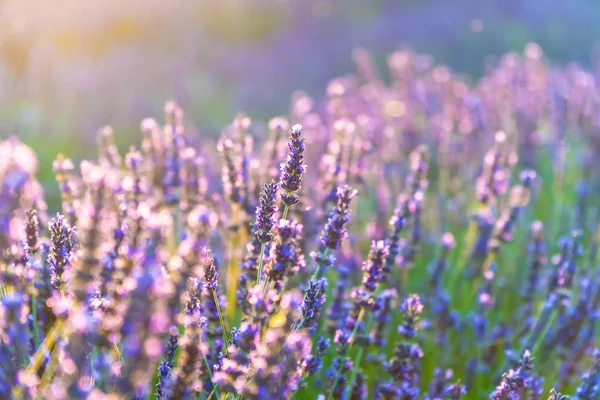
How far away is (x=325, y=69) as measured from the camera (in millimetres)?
9094

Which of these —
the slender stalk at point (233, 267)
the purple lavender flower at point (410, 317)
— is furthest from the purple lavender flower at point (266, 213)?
the slender stalk at point (233, 267)

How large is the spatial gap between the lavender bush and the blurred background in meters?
2.30

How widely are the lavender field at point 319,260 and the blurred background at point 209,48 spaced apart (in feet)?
2.48

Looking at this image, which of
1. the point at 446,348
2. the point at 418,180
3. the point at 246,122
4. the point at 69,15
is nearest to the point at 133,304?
the point at 246,122

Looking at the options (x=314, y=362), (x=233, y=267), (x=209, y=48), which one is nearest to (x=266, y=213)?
(x=314, y=362)

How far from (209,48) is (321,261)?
830 centimetres

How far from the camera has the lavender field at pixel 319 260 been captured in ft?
4.37

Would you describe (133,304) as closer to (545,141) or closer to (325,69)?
(545,141)

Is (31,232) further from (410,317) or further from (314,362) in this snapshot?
(410,317)

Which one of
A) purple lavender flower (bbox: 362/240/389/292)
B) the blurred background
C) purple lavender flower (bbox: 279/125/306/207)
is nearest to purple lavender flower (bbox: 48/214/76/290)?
purple lavender flower (bbox: 279/125/306/207)

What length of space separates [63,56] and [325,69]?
3679 millimetres

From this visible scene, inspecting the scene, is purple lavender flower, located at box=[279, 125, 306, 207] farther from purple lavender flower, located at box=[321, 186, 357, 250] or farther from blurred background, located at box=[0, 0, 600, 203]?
blurred background, located at box=[0, 0, 600, 203]

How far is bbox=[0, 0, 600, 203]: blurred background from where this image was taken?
6.86m

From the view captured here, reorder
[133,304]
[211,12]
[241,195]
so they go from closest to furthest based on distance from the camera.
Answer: [133,304], [241,195], [211,12]
